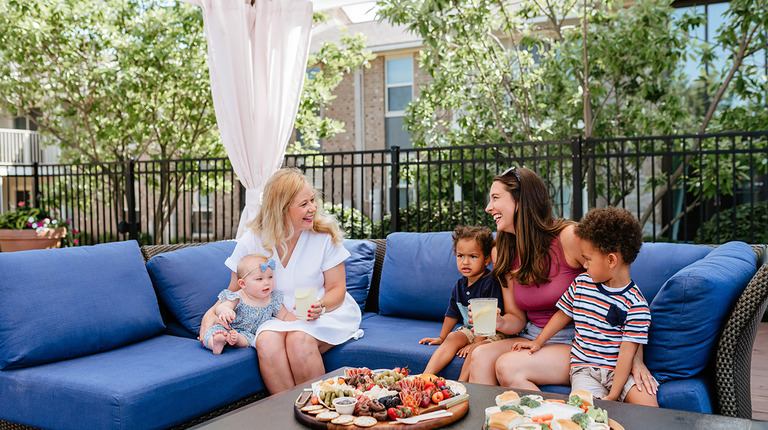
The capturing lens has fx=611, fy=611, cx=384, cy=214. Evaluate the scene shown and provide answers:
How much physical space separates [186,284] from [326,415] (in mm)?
1724

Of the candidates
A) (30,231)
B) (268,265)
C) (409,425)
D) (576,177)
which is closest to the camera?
(409,425)

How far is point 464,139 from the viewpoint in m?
7.07

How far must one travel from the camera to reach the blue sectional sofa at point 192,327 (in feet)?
7.25

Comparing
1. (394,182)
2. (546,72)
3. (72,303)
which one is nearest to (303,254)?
(72,303)

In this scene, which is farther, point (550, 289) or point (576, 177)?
point (576, 177)

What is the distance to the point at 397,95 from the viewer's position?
12.5m

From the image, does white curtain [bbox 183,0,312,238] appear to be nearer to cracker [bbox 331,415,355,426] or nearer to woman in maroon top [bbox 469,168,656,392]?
woman in maroon top [bbox 469,168,656,392]

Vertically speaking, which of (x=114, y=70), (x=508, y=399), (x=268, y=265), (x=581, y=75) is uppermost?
(x=114, y=70)

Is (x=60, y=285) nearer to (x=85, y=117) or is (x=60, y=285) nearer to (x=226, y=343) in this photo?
(x=226, y=343)

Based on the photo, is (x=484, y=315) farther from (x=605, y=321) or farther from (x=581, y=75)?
(x=581, y=75)

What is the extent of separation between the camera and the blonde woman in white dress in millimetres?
3002

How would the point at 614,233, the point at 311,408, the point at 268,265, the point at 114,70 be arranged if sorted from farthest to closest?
the point at 114,70 < the point at 268,265 < the point at 614,233 < the point at 311,408

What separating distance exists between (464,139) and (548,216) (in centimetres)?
440

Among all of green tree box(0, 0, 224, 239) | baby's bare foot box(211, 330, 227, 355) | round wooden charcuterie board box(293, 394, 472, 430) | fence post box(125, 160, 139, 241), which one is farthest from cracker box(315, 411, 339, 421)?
fence post box(125, 160, 139, 241)
